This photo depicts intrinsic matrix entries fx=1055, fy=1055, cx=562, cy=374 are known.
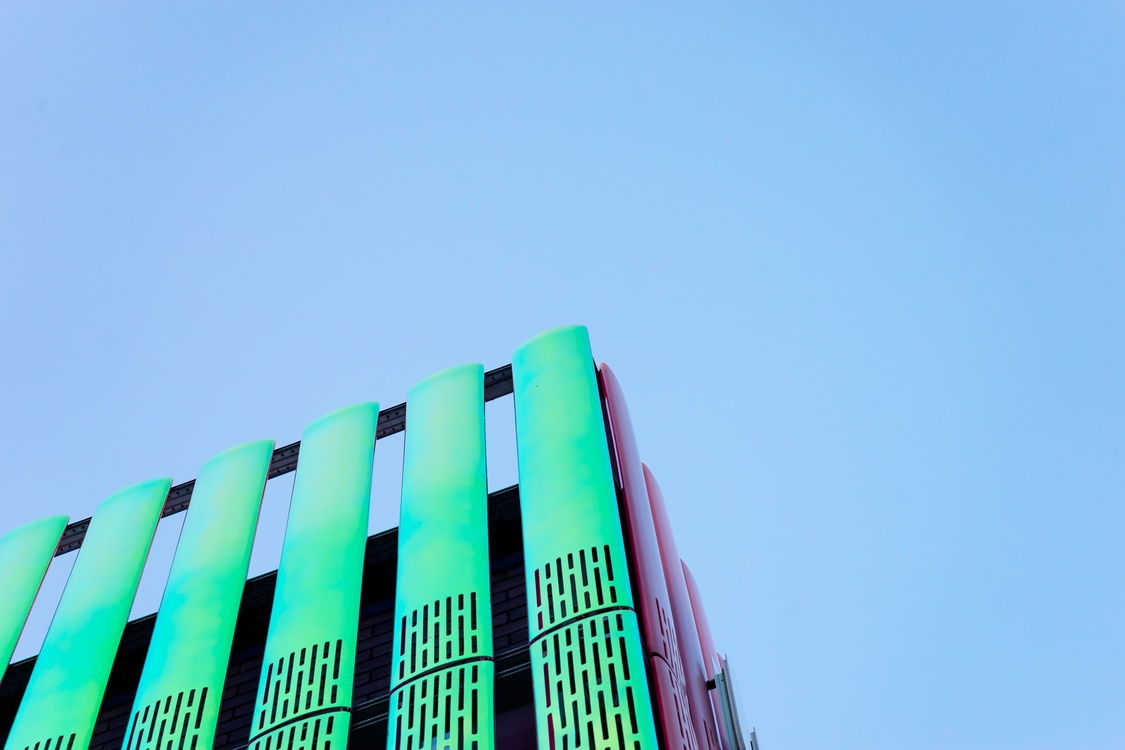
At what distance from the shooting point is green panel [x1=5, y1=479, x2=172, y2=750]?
22.3 feet

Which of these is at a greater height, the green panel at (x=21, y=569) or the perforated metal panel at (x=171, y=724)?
the green panel at (x=21, y=569)

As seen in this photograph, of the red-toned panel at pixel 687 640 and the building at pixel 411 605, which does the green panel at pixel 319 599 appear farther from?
the red-toned panel at pixel 687 640

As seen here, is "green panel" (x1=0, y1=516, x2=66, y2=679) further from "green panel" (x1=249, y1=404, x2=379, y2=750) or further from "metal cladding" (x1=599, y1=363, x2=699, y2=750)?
"metal cladding" (x1=599, y1=363, x2=699, y2=750)

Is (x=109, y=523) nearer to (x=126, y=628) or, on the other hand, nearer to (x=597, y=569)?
(x=126, y=628)

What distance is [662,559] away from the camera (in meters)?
7.54

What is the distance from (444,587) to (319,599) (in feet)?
3.13

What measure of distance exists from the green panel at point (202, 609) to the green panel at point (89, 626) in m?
0.37

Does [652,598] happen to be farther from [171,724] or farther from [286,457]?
[286,457]

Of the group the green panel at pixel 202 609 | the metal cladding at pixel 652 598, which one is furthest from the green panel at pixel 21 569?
the metal cladding at pixel 652 598

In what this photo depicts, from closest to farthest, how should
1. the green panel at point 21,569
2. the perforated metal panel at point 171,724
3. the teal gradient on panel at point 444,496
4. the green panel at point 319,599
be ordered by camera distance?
the green panel at point 319,599
the perforated metal panel at point 171,724
the teal gradient on panel at point 444,496
the green panel at point 21,569

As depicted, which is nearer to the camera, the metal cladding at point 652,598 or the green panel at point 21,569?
the metal cladding at point 652,598

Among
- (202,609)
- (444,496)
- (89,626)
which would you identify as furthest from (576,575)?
(89,626)

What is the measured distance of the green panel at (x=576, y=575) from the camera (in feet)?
→ 17.3

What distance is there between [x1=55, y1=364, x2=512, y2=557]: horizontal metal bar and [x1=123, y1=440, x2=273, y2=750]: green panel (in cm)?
24
